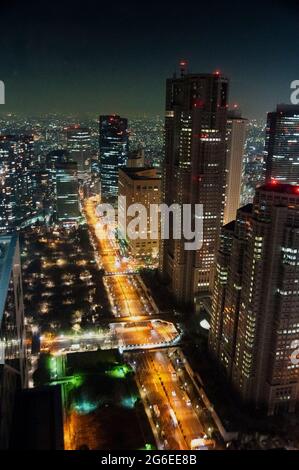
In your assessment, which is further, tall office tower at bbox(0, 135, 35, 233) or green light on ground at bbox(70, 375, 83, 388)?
tall office tower at bbox(0, 135, 35, 233)

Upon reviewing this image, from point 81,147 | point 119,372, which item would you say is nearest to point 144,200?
point 119,372

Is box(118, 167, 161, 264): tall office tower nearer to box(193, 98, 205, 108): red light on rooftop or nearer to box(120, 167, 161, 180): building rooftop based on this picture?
box(120, 167, 161, 180): building rooftop

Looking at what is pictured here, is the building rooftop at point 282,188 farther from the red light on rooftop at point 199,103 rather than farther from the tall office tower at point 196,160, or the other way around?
the red light on rooftop at point 199,103

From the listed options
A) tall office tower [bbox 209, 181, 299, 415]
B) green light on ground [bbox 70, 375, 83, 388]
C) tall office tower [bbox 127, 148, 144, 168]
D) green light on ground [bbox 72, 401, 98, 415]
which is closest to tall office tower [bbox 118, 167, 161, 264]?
tall office tower [bbox 127, 148, 144, 168]

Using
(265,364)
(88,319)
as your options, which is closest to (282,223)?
(265,364)

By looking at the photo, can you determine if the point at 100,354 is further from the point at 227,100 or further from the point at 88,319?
the point at 227,100

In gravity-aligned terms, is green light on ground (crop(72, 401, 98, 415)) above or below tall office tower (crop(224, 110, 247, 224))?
below
